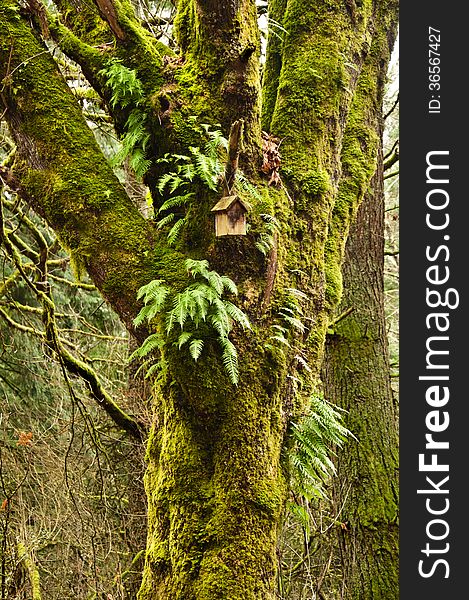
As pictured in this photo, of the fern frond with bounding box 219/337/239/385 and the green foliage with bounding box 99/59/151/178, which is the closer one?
the fern frond with bounding box 219/337/239/385

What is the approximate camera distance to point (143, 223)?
3518mm

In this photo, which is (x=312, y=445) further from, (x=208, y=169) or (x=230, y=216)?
(x=208, y=169)

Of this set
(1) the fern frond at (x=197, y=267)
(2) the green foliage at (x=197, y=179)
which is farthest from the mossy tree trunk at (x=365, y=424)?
(1) the fern frond at (x=197, y=267)

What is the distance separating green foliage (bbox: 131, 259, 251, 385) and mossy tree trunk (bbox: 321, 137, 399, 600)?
3.02 meters

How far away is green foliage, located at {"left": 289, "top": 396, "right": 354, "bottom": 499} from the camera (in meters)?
3.56

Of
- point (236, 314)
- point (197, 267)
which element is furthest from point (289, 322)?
point (197, 267)

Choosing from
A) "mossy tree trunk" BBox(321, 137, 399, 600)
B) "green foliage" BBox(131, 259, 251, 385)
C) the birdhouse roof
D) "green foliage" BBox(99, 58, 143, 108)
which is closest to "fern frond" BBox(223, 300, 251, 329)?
"green foliage" BBox(131, 259, 251, 385)

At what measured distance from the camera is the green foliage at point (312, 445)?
3.56 metres

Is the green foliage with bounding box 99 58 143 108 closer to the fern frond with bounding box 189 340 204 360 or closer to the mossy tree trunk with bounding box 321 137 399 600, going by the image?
the fern frond with bounding box 189 340 204 360

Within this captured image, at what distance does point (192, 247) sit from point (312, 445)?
Result: 3.89 ft

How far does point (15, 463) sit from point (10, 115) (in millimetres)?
4588

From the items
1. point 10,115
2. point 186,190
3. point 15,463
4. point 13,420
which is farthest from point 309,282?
point 13,420

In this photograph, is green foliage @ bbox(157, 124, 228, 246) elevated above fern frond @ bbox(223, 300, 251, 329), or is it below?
above

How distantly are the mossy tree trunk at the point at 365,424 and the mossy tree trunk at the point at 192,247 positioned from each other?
2594 mm
